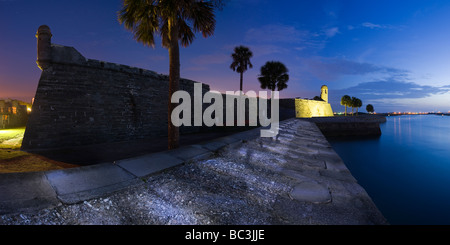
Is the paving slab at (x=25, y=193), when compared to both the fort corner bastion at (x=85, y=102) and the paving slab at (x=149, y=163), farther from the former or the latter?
the fort corner bastion at (x=85, y=102)

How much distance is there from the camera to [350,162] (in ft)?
45.4


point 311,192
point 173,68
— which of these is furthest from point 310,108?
point 311,192

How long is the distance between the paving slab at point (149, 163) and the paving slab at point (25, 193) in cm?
89

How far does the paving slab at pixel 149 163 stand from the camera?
271 centimetres

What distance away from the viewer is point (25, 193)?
1.78 metres

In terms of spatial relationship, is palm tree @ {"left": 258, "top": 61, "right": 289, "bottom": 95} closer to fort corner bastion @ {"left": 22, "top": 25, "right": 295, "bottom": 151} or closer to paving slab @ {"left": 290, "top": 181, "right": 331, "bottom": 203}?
fort corner bastion @ {"left": 22, "top": 25, "right": 295, "bottom": 151}

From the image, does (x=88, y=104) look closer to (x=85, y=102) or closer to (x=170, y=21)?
(x=85, y=102)

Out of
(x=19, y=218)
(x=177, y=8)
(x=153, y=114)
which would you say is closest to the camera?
(x=19, y=218)

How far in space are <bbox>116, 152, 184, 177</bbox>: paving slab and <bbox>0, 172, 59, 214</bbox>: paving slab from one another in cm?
89

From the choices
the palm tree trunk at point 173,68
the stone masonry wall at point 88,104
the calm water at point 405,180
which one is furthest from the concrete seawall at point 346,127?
the palm tree trunk at point 173,68

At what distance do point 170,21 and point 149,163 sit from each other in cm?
448
